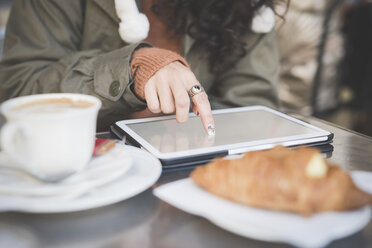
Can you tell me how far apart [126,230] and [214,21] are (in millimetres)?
739

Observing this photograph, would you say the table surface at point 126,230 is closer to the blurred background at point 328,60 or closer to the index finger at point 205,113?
the index finger at point 205,113

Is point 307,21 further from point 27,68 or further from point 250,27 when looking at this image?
point 27,68

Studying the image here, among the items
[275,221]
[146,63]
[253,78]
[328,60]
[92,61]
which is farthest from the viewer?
[328,60]

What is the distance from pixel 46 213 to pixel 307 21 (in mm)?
1996

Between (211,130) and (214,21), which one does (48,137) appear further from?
(214,21)

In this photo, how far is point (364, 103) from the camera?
7.92ft

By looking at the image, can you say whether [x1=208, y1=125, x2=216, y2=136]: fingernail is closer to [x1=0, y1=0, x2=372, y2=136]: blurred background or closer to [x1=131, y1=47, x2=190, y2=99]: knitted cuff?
[x1=131, y1=47, x2=190, y2=99]: knitted cuff

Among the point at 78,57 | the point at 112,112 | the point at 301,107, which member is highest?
the point at 78,57

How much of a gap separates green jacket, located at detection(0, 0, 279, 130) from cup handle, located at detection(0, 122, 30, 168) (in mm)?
368

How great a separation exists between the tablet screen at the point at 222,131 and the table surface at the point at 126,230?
0.14 metres

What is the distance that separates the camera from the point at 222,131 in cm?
68

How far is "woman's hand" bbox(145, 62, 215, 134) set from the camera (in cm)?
66

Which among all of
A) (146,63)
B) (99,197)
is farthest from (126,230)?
(146,63)

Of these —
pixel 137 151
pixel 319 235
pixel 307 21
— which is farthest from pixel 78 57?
pixel 307 21
